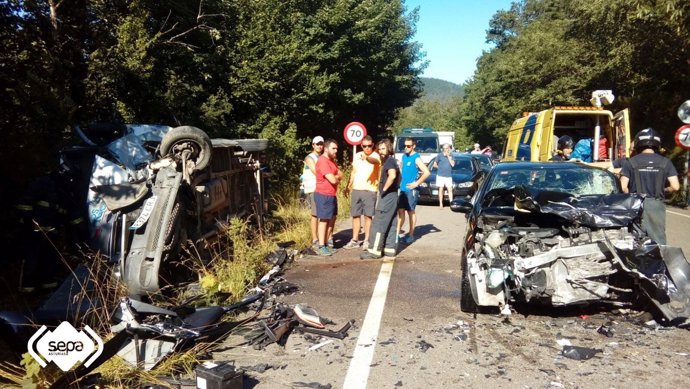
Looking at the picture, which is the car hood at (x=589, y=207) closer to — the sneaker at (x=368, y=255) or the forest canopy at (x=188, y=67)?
the sneaker at (x=368, y=255)

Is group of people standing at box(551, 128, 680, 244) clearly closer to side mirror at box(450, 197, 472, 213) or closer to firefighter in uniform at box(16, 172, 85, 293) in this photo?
side mirror at box(450, 197, 472, 213)

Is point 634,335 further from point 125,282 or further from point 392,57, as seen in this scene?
point 392,57

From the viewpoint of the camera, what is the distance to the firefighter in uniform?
18.1ft

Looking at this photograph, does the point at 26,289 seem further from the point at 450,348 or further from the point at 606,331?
the point at 606,331

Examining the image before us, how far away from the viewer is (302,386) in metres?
3.82

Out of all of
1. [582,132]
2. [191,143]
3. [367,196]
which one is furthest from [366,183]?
[582,132]

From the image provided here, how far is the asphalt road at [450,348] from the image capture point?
3900 millimetres

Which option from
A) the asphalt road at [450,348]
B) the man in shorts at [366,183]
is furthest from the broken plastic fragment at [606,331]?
the man in shorts at [366,183]

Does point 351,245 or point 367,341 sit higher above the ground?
point 351,245

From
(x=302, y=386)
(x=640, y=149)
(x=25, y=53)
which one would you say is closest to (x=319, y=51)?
(x=25, y=53)

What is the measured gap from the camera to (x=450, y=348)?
450cm

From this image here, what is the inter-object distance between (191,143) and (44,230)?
1725 mm

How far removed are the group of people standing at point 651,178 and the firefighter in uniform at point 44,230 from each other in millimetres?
6368

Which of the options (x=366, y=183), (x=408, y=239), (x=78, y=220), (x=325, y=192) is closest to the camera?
(x=78, y=220)
